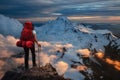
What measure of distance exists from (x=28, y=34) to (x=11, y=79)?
492cm

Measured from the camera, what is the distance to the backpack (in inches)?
1313

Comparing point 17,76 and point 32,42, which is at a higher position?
point 32,42

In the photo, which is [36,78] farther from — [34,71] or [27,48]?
[27,48]

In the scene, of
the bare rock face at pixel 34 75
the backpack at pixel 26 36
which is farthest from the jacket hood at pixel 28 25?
the bare rock face at pixel 34 75

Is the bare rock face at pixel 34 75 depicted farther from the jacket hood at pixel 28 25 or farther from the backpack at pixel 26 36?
the jacket hood at pixel 28 25

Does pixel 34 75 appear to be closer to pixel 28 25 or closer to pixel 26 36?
pixel 26 36

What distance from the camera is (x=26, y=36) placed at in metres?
33.5

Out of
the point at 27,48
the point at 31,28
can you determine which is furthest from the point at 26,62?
the point at 31,28

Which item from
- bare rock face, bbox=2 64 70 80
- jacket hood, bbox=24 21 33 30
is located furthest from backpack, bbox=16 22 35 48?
bare rock face, bbox=2 64 70 80

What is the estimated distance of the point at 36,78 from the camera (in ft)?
105

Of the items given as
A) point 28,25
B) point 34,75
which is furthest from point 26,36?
point 34,75

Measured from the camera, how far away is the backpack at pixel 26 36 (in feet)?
109

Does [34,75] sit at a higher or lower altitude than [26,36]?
lower

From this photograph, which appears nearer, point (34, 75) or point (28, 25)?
point (34, 75)
